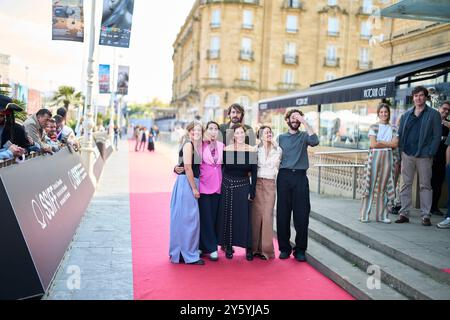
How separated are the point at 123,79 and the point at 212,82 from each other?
79.3ft

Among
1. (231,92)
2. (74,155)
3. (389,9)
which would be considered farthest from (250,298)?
(231,92)

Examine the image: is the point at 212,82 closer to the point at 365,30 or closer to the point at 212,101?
the point at 212,101

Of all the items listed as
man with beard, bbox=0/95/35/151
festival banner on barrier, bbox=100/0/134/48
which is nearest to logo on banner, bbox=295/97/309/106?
festival banner on barrier, bbox=100/0/134/48

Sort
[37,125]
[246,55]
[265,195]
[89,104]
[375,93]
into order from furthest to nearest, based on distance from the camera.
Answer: [246,55] < [89,104] < [375,93] < [37,125] < [265,195]

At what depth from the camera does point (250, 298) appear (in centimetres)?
507

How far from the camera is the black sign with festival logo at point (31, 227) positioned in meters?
4.35

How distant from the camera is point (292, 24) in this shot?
5575cm

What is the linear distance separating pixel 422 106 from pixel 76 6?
8843 millimetres

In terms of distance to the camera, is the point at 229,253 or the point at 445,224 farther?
the point at 445,224

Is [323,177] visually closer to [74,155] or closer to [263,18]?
[74,155]

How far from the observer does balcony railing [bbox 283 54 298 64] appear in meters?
55.8

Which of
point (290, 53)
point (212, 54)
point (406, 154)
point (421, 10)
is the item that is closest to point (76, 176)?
point (406, 154)

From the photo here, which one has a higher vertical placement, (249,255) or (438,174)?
(438,174)

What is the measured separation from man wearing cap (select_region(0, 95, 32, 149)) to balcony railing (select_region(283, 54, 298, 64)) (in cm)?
5158
